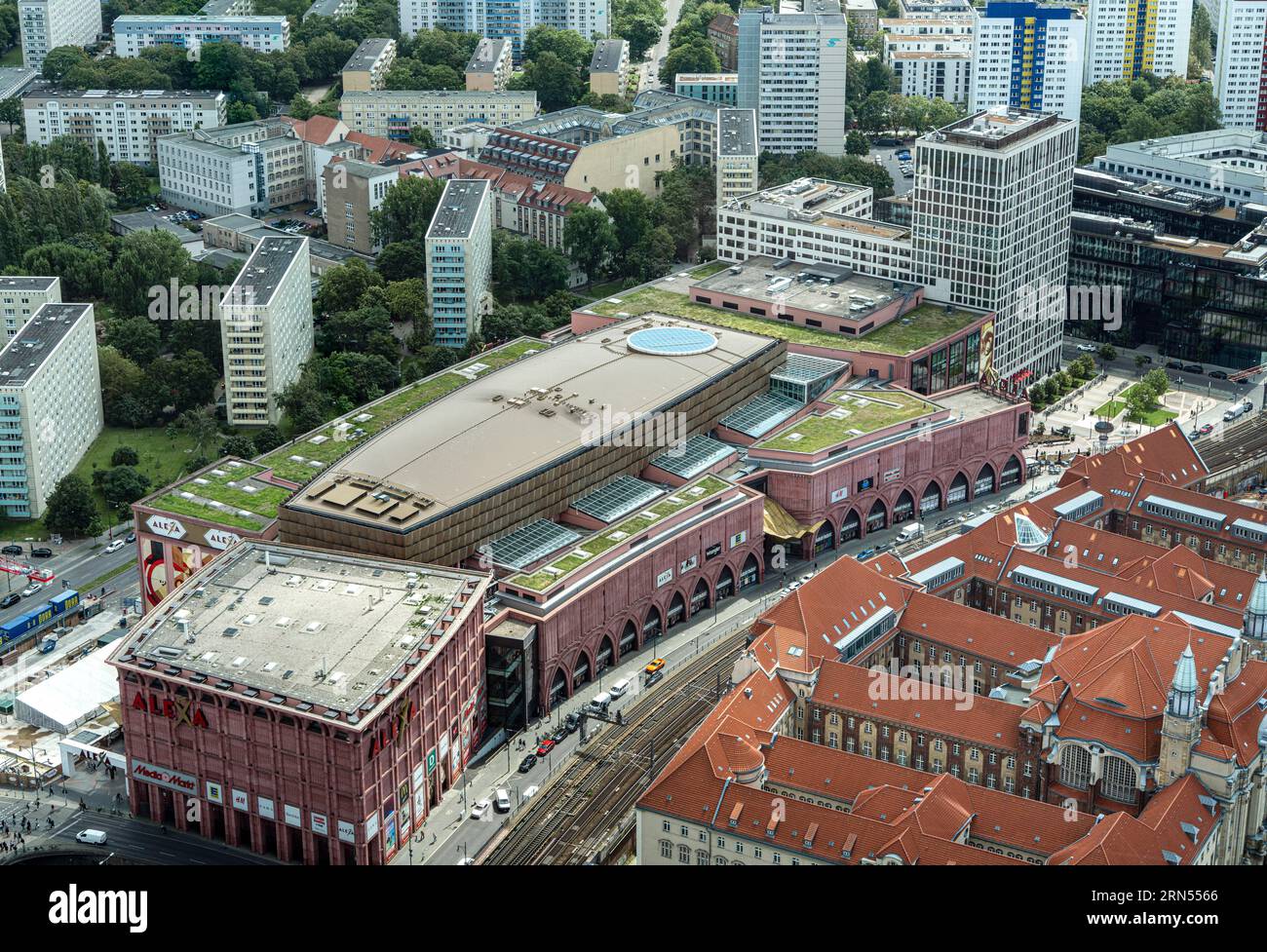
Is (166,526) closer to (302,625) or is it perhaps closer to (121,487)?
(302,625)

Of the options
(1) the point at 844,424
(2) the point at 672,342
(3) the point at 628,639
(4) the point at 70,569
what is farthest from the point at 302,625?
(1) the point at 844,424

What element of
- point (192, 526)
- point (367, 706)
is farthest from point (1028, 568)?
point (192, 526)

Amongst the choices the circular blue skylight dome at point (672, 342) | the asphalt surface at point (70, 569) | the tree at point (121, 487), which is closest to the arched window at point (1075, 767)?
the circular blue skylight dome at point (672, 342)

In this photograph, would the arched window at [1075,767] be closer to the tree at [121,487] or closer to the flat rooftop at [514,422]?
the flat rooftop at [514,422]

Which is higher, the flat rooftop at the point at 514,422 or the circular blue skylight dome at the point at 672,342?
the circular blue skylight dome at the point at 672,342

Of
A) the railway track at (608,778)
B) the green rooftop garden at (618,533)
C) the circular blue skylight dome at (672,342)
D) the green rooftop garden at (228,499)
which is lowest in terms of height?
the railway track at (608,778)

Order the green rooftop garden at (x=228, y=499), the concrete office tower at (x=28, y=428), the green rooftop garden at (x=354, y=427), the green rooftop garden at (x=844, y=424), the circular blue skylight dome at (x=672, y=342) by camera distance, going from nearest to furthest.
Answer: the green rooftop garden at (x=228, y=499)
the green rooftop garden at (x=354, y=427)
the green rooftop garden at (x=844, y=424)
the concrete office tower at (x=28, y=428)
the circular blue skylight dome at (x=672, y=342)
